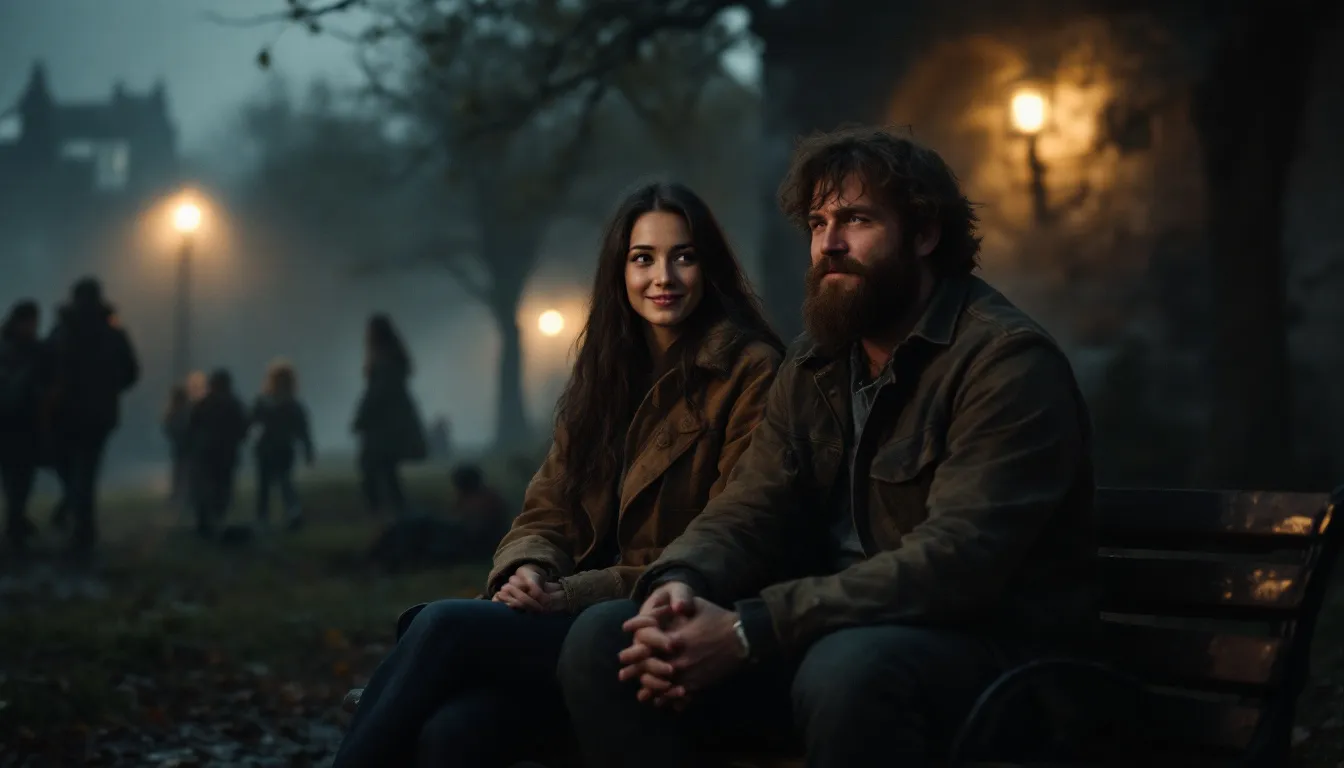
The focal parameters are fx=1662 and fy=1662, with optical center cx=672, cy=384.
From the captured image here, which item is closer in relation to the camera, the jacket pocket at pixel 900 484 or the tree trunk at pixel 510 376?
the jacket pocket at pixel 900 484

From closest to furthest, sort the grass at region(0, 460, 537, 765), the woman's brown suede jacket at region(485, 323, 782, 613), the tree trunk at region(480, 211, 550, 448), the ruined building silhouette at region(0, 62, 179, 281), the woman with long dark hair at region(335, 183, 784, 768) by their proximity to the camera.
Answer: the woman with long dark hair at region(335, 183, 784, 768)
the woman's brown suede jacket at region(485, 323, 782, 613)
the grass at region(0, 460, 537, 765)
the tree trunk at region(480, 211, 550, 448)
the ruined building silhouette at region(0, 62, 179, 281)

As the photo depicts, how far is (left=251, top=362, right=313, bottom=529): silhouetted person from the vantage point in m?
18.6

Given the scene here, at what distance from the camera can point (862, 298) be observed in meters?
3.74

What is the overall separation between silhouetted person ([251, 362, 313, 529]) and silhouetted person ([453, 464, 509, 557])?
3.90 metres

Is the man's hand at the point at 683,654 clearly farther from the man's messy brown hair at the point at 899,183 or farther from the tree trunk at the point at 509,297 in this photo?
the tree trunk at the point at 509,297

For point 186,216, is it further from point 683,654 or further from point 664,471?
point 683,654

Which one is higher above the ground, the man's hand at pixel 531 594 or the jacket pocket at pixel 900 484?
the jacket pocket at pixel 900 484

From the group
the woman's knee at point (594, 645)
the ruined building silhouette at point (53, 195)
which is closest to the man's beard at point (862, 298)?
the woman's knee at point (594, 645)

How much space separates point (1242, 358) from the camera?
12047 millimetres

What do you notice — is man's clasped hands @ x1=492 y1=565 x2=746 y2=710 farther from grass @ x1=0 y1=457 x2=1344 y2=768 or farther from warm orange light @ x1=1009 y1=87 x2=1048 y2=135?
warm orange light @ x1=1009 y1=87 x2=1048 y2=135

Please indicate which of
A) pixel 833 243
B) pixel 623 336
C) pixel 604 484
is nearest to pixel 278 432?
pixel 623 336

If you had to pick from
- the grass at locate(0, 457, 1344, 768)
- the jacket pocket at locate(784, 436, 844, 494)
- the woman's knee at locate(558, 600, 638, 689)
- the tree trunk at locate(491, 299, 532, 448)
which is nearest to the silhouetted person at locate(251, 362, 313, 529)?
the grass at locate(0, 457, 1344, 768)

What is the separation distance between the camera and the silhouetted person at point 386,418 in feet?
58.2

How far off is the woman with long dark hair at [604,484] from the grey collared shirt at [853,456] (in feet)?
1.81
